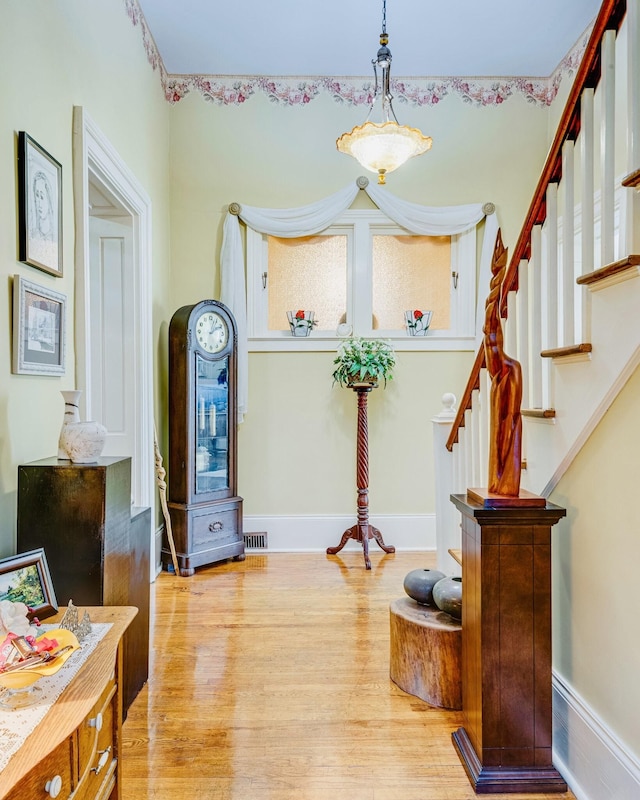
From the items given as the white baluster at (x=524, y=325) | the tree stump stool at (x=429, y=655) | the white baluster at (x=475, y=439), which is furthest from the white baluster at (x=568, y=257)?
the tree stump stool at (x=429, y=655)

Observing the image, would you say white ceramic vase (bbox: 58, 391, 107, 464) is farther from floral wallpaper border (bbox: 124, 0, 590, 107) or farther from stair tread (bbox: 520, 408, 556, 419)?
floral wallpaper border (bbox: 124, 0, 590, 107)

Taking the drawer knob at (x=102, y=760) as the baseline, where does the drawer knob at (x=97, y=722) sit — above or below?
above

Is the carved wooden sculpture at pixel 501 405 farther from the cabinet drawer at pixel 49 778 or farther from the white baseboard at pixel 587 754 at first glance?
the cabinet drawer at pixel 49 778

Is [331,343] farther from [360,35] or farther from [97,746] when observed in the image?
[97,746]

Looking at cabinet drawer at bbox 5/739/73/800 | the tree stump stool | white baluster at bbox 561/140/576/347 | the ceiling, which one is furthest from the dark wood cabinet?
the ceiling

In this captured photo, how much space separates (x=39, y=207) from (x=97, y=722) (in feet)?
5.70

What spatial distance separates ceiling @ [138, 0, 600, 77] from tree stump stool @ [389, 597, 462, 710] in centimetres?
354

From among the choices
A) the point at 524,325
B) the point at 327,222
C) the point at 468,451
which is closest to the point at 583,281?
the point at 524,325

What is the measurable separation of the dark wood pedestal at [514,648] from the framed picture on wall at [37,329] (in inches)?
63.0

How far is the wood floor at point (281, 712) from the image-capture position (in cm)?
164

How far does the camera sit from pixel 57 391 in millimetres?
2150

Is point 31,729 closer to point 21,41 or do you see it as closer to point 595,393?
point 595,393

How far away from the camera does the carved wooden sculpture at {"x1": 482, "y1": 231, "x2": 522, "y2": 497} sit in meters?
1.68

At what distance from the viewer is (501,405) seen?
1705 millimetres
